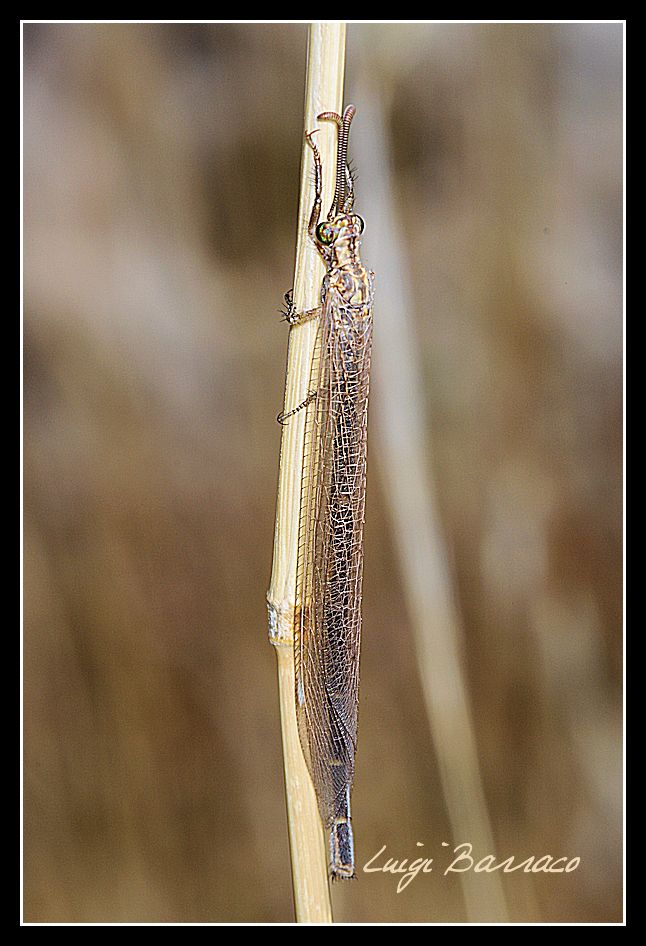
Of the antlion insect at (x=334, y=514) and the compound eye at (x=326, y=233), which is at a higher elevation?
the compound eye at (x=326, y=233)

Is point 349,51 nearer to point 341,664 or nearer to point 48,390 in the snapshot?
point 48,390

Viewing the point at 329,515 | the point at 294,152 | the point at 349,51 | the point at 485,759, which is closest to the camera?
the point at 329,515

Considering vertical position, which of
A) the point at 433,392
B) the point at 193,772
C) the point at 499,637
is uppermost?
the point at 433,392

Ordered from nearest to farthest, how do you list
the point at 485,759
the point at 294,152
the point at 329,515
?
1. the point at 329,515
2. the point at 294,152
3. the point at 485,759

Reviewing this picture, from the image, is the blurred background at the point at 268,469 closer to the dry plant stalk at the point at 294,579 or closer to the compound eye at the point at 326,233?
the compound eye at the point at 326,233

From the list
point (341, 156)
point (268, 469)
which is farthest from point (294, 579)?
point (268, 469)

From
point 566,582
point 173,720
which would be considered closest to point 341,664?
point 173,720

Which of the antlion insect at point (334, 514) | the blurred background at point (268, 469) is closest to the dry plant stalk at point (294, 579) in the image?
the antlion insect at point (334, 514)
